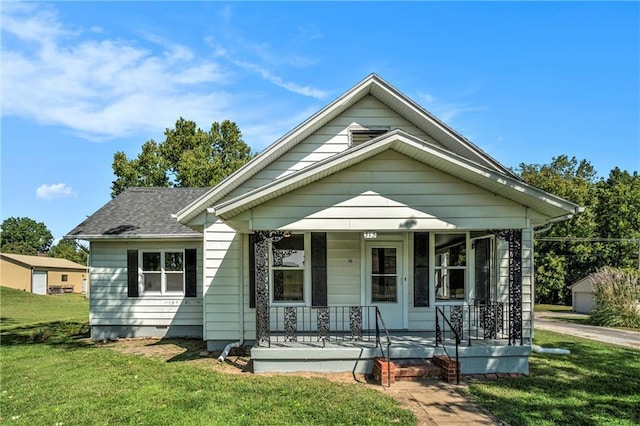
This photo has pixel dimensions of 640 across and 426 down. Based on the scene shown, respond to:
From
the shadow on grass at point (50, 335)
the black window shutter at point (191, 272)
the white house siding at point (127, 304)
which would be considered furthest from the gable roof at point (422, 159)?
the shadow on grass at point (50, 335)

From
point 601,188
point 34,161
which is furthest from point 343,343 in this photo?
point 601,188

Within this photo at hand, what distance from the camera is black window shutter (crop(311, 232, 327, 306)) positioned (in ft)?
32.2

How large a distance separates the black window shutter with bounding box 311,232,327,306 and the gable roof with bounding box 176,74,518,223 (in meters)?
2.20

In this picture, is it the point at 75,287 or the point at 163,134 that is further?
the point at 75,287

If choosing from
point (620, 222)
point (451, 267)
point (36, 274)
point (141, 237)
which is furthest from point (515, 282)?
point (36, 274)

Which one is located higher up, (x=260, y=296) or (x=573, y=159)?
(x=573, y=159)

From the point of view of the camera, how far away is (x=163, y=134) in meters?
35.2

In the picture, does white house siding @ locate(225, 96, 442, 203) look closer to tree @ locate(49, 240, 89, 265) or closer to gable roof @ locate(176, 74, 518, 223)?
gable roof @ locate(176, 74, 518, 223)

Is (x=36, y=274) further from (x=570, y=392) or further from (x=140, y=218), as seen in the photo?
(x=570, y=392)

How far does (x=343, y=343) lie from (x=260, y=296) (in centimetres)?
193

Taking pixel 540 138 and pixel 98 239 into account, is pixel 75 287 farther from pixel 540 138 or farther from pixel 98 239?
pixel 540 138

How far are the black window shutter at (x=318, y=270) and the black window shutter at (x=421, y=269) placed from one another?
2.16 meters

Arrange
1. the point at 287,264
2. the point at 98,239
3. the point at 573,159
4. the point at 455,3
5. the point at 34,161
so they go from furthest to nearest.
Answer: the point at 573,159 → the point at 34,161 → the point at 98,239 → the point at 455,3 → the point at 287,264

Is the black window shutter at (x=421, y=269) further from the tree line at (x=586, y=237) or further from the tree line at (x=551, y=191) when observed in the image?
the tree line at (x=586, y=237)
